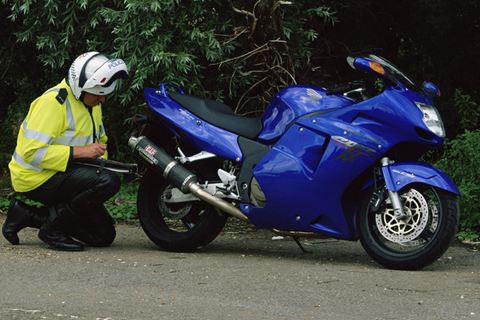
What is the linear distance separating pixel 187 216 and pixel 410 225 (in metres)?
1.76

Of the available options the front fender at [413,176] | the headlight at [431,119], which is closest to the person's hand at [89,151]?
the front fender at [413,176]

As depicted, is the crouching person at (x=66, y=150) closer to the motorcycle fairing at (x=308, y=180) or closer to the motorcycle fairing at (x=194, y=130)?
the motorcycle fairing at (x=194, y=130)

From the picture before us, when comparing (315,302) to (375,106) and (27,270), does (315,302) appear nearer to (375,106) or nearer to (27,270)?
(375,106)

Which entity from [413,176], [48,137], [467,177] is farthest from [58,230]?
[467,177]

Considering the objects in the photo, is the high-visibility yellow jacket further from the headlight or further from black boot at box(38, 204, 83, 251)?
the headlight

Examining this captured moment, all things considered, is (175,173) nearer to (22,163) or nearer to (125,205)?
(22,163)

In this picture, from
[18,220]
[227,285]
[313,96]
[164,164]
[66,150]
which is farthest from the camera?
[18,220]

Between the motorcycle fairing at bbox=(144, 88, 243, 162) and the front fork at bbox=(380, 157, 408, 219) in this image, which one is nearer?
the front fork at bbox=(380, 157, 408, 219)

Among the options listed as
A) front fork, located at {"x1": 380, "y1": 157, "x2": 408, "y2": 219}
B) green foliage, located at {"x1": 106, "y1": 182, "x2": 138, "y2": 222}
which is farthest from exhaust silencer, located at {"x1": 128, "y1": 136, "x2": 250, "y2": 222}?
green foliage, located at {"x1": 106, "y1": 182, "x2": 138, "y2": 222}

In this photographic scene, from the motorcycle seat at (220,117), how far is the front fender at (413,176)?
1.04m

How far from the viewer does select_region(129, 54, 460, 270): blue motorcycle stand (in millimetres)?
4074

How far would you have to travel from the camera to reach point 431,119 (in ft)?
13.5

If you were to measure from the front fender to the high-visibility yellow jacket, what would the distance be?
2.27 m

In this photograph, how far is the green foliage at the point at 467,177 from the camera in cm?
566
